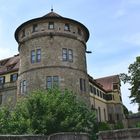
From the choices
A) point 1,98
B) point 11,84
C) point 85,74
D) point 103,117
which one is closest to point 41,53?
point 85,74

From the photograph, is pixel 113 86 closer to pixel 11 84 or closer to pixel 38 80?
pixel 11 84

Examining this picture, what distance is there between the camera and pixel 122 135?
27.1ft

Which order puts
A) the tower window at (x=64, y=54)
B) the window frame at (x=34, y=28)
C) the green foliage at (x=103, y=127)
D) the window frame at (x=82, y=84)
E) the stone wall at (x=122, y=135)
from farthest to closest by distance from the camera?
the green foliage at (x=103, y=127) → the window frame at (x=34, y=28) → the window frame at (x=82, y=84) → the tower window at (x=64, y=54) → the stone wall at (x=122, y=135)

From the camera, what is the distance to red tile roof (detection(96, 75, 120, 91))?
197 feet

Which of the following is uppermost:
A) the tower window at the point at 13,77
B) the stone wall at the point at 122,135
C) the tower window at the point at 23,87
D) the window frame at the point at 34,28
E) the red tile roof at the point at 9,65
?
the window frame at the point at 34,28

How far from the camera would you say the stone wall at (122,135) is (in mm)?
7909

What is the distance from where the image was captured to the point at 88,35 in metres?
36.6

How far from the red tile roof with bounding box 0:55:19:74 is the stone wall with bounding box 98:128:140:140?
107ft

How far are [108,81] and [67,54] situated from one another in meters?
31.5

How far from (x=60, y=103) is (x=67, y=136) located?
10809 millimetres

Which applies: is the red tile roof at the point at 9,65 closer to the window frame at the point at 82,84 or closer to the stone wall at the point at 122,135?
the window frame at the point at 82,84

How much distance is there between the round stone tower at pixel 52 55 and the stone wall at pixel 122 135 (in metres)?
22.0

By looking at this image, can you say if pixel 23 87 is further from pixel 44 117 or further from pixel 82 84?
pixel 44 117

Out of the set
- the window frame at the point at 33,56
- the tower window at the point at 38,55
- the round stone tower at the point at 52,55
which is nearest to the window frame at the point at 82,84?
the round stone tower at the point at 52,55
